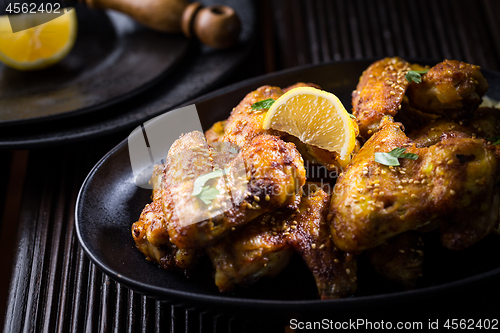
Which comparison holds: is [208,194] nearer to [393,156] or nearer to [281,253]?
[281,253]

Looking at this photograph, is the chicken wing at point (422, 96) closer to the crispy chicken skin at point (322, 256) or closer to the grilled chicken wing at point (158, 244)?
the crispy chicken skin at point (322, 256)

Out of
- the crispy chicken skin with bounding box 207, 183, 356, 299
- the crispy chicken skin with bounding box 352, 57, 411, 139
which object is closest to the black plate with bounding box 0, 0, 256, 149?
the crispy chicken skin with bounding box 352, 57, 411, 139

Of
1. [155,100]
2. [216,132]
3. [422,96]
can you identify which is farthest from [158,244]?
[155,100]

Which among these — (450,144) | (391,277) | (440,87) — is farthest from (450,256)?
(440,87)

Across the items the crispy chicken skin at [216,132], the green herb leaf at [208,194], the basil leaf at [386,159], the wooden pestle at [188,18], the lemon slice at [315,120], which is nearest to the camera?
the green herb leaf at [208,194]

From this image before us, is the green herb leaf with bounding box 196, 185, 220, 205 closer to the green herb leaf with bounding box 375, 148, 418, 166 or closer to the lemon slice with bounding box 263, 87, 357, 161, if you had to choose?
the lemon slice with bounding box 263, 87, 357, 161

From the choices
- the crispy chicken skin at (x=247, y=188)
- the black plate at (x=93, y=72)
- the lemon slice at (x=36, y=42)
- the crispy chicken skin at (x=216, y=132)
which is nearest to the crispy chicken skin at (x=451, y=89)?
the crispy chicken skin at (x=247, y=188)
